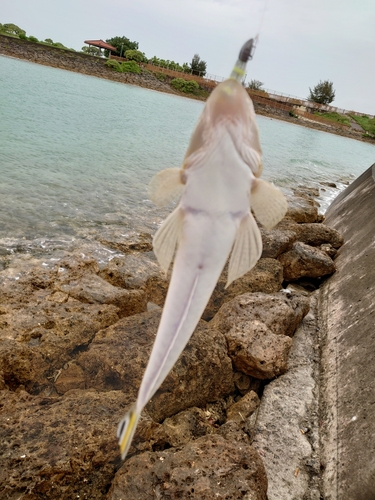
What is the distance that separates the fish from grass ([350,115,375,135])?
292 feet

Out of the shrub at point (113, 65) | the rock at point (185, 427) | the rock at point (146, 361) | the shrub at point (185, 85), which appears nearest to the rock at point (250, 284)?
the rock at point (146, 361)

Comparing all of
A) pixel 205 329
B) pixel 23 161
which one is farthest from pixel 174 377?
pixel 23 161

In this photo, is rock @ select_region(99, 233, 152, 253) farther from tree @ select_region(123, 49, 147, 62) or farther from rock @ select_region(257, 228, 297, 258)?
tree @ select_region(123, 49, 147, 62)

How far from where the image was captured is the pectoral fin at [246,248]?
5.13 feet

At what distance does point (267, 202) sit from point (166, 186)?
0.43 meters

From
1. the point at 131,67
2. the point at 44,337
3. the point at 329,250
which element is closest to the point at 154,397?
the point at 44,337

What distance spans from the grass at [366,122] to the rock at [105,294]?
86.3 meters

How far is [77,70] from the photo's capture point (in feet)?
187

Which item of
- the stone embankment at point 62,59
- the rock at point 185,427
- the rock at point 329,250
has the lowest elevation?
the rock at point 185,427

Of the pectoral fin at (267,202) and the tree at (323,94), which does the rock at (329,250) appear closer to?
the pectoral fin at (267,202)

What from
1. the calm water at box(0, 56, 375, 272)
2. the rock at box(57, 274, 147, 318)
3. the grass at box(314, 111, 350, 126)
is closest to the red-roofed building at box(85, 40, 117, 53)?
the grass at box(314, 111, 350, 126)

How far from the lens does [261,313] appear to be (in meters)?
5.09

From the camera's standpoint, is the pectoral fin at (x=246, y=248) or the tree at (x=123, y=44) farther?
the tree at (x=123, y=44)

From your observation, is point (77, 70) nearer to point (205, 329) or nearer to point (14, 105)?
point (14, 105)
